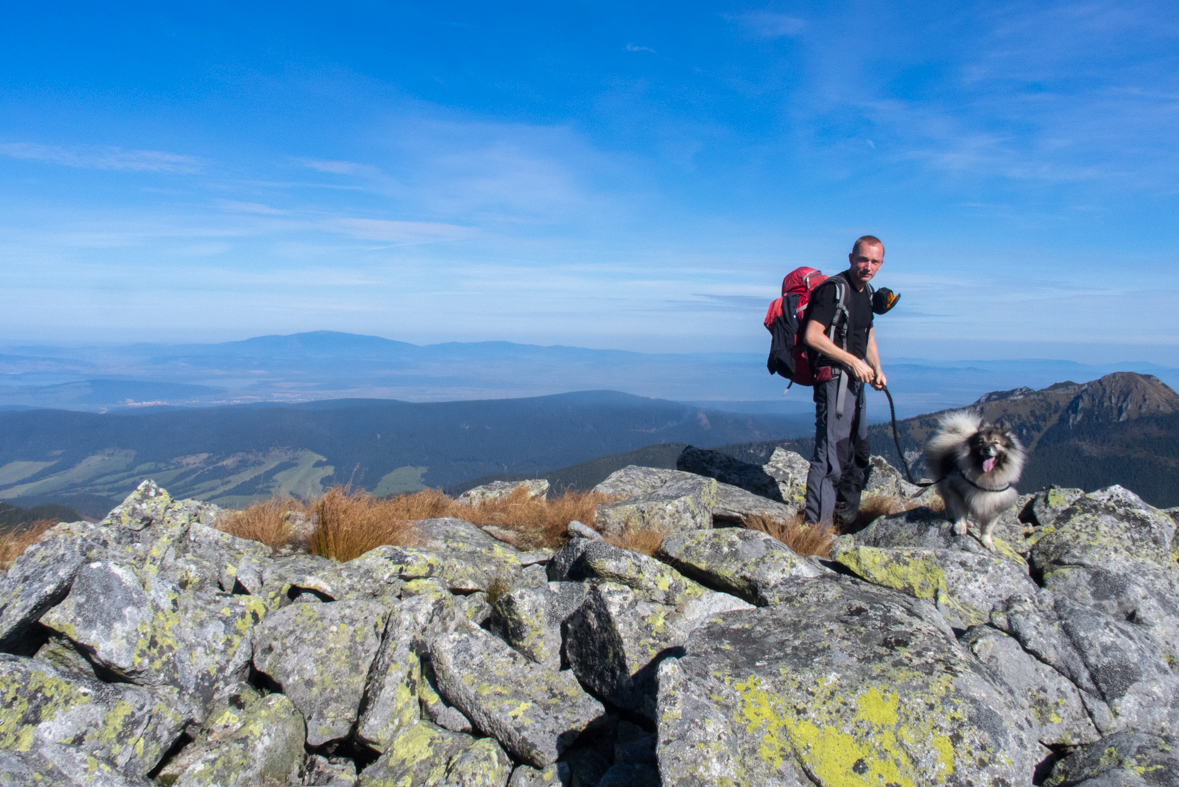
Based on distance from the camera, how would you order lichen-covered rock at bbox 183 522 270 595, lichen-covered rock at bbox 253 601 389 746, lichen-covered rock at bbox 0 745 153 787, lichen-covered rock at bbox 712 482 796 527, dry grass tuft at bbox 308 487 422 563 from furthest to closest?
lichen-covered rock at bbox 712 482 796 527, dry grass tuft at bbox 308 487 422 563, lichen-covered rock at bbox 183 522 270 595, lichen-covered rock at bbox 253 601 389 746, lichen-covered rock at bbox 0 745 153 787

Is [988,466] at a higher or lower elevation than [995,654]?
higher

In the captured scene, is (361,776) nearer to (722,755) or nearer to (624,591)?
(624,591)

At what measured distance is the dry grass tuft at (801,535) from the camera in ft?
25.4

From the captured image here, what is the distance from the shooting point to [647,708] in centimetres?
455

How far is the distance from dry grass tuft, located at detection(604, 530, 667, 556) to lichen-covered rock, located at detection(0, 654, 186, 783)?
4.69 meters

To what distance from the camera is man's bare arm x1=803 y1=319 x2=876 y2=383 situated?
7758mm

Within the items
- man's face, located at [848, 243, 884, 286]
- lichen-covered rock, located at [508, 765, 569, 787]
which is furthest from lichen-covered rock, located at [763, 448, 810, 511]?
lichen-covered rock, located at [508, 765, 569, 787]

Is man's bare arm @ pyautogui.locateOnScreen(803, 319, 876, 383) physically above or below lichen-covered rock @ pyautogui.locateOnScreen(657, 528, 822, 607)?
above

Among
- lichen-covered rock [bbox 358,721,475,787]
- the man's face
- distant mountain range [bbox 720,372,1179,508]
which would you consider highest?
the man's face

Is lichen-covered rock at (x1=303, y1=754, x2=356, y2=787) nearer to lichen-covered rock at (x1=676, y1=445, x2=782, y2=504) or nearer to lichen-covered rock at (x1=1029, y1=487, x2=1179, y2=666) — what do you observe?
lichen-covered rock at (x1=1029, y1=487, x2=1179, y2=666)

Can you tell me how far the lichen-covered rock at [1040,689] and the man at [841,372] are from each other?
3.53m

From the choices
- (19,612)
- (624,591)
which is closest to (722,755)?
(624,591)

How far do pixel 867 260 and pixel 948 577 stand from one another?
3975 mm

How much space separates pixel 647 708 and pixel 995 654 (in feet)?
9.34
